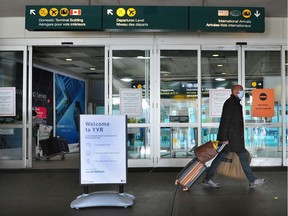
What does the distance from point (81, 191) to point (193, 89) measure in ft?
12.5

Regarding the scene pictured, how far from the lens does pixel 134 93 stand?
365 inches

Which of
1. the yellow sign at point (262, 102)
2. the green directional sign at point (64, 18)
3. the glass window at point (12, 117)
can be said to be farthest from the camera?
the glass window at point (12, 117)

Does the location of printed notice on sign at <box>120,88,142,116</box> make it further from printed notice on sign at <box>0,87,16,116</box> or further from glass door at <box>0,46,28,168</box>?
printed notice on sign at <box>0,87,16,116</box>

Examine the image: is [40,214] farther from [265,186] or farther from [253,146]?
[253,146]

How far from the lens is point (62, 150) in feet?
41.2

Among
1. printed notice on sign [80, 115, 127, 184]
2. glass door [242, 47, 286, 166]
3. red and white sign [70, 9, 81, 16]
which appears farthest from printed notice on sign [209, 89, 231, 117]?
printed notice on sign [80, 115, 127, 184]

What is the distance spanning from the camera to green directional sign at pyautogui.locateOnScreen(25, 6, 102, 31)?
818 cm

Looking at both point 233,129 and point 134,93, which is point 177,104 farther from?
point 233,129

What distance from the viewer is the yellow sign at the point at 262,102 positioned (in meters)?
9.24

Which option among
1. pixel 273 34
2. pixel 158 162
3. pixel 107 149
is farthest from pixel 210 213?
pixel 273 34

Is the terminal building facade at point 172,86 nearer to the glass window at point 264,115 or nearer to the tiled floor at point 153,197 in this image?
the glass window at point 264,115

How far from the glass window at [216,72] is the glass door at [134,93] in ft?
4.13

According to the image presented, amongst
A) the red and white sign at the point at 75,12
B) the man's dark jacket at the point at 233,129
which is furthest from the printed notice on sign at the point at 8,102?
the man's dark jacket at the point at 233,129

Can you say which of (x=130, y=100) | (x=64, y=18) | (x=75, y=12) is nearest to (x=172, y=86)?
(x=130, y=100)
